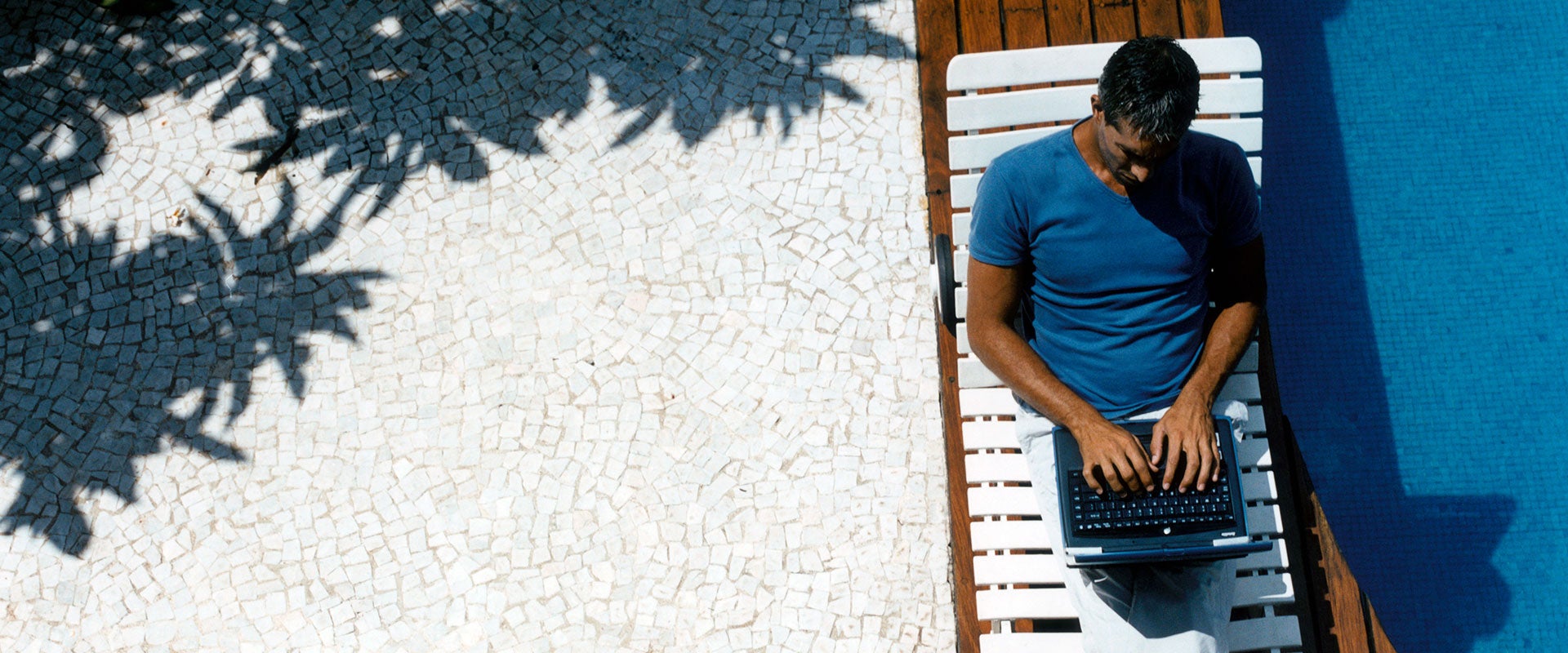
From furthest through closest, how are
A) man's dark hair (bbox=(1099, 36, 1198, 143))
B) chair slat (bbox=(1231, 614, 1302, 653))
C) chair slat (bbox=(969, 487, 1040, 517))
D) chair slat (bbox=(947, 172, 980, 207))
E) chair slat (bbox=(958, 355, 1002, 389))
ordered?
chair slat (bbox=(947, 172, 980, 207)) → chair slat (bbox=(958, 355, 1002, 389)) → chair slat (bbox=(969, 487, 1040, 517)) → chair slat (bbox=(1231, 614, 1302, 653)) → man's dark hair (bbox=(1099, 36, 1198, 143))

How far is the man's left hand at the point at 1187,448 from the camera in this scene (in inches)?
105

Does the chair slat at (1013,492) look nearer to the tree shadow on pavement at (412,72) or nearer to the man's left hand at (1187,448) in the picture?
the man's left hand at (1187,448)

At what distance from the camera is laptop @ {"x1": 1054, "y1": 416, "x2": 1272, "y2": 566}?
2602 mm

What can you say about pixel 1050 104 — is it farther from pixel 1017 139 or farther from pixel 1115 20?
pixel 1115 20

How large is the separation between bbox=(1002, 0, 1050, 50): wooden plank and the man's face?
120cm

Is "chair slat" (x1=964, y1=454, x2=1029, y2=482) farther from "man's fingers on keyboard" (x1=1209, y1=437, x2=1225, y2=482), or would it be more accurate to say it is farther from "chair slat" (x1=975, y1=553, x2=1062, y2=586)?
"man's fingers on keyboard" (x1=1209, y1=437, x2=1225, y2=482)

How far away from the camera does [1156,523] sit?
264 cm

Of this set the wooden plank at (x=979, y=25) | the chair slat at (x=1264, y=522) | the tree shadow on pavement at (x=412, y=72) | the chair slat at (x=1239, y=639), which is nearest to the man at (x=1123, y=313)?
the chair slat at (x=1239, y=639)

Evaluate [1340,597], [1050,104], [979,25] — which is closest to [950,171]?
[1050,104]

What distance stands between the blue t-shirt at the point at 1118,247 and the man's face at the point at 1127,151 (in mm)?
88

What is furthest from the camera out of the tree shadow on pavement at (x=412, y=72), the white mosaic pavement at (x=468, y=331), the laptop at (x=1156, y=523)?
the tree shadow on pavement at (x=412, y=72)

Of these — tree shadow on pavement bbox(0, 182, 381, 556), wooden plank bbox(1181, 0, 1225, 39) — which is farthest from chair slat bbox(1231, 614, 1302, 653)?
tree shadow on pavement bbox(0, 182, 381, 556)

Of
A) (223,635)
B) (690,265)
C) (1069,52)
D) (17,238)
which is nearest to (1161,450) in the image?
(1069,52)

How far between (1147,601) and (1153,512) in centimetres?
27
